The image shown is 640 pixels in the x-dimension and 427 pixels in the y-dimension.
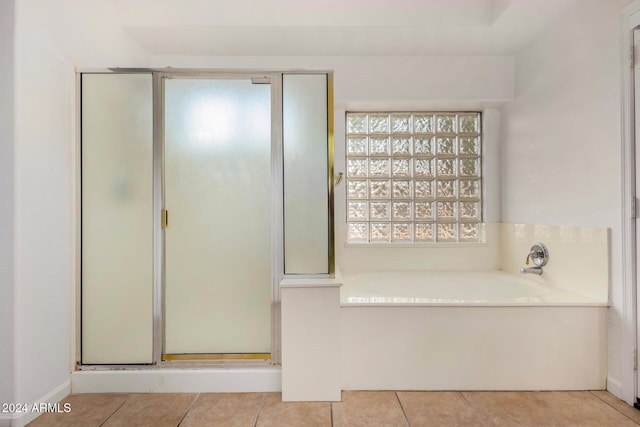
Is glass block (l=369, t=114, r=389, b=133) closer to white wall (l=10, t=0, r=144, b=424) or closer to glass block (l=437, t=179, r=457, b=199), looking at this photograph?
glass block (l=437, t=179, r=457, b=199)

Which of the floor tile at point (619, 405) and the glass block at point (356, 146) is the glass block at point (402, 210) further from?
the floor tile at point (619, 405)

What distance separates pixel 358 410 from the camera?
183 centimetres

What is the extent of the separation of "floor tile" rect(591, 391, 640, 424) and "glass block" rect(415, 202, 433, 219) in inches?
64.6

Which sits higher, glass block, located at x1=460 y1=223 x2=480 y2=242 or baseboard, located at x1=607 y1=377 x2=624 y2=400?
glass block, located at x1=460 y1=223 x2=480 y2=242

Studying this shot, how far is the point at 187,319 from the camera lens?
205cm

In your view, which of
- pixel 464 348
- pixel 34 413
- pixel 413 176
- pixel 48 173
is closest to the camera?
pixel 34 413

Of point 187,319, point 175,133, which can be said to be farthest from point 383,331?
point 175,133

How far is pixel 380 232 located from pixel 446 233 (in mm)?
565

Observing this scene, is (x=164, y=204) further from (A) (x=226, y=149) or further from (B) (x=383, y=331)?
(B) (x=383, y=331)

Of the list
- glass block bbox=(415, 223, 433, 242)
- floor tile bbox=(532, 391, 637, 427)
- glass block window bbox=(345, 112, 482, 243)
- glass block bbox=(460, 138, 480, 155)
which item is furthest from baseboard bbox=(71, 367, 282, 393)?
glass block bbox=(460, 138, 480, 155)

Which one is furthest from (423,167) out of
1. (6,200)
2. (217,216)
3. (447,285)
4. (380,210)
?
(6,200)

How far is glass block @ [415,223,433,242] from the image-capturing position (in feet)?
10.6

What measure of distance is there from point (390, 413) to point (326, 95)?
1632 mm

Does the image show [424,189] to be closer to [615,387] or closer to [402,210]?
[402,210]
